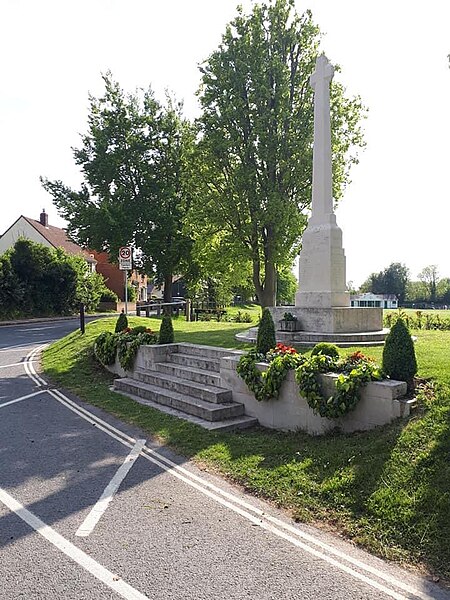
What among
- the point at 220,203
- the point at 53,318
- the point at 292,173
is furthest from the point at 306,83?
the point at 53,318

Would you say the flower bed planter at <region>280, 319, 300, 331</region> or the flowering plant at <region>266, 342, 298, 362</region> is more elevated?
the flower bed planter at <region>280, 319, 300, 331</region>

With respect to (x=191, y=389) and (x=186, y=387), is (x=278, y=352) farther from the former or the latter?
(x=186, y=387)

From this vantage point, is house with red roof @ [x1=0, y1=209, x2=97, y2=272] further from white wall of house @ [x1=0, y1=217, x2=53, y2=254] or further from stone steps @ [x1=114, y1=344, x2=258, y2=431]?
stone steps @ [x1=114, y1=344, x2=258, y2=431]

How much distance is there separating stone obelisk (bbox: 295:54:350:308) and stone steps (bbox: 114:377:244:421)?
438 cm

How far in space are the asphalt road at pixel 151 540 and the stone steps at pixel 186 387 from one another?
1.71 m

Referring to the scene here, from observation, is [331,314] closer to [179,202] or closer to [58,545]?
[58,545]

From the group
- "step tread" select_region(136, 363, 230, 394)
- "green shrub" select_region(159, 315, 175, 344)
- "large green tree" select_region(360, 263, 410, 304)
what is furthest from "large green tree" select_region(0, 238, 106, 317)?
"large green tree" select_region(360, 263, 410, 304)

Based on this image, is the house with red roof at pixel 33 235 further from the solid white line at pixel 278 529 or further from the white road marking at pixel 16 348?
the solid white line at pixel 278 529

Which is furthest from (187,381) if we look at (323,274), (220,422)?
(323,274)

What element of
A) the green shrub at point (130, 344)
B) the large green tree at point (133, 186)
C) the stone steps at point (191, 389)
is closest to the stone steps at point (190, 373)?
the stone steps at point (191, 389)

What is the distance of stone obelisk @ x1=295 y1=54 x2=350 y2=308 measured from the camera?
37.3 feet

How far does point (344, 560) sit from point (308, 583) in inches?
18.5

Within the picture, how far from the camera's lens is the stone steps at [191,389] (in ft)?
25.0

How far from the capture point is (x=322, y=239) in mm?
11438
